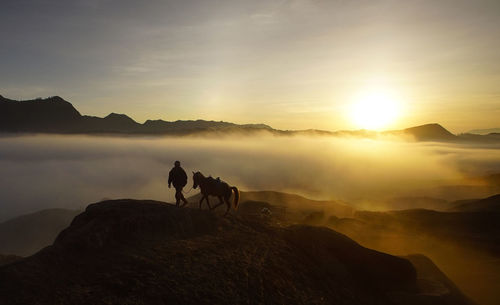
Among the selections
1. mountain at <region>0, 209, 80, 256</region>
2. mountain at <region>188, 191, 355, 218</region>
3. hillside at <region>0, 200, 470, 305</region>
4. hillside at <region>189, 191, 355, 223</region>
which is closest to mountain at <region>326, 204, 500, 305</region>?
hillside at <region>0, 200, 470, 305</region>

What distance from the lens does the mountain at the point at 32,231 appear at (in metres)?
74.4

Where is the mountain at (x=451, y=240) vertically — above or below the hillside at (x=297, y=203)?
above

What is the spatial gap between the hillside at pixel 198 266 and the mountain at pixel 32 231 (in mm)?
72117

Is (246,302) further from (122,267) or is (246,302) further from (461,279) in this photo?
(461,279)

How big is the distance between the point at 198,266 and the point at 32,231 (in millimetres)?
89844

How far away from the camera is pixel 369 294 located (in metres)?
14.3

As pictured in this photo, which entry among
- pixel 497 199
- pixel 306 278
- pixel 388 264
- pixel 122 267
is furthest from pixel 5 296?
pixel 497 199

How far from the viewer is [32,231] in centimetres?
8231

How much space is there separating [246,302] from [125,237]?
4.94 metres

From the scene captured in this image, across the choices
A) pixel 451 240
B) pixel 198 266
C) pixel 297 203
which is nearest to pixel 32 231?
pixel 297 203

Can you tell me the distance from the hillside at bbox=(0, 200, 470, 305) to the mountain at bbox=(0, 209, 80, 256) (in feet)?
237

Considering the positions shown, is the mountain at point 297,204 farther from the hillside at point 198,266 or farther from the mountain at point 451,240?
the hillside at point 198,266

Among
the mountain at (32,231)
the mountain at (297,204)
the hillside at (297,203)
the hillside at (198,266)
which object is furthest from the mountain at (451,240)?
the mountain at (32,231)

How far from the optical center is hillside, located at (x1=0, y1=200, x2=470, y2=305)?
902 cm
